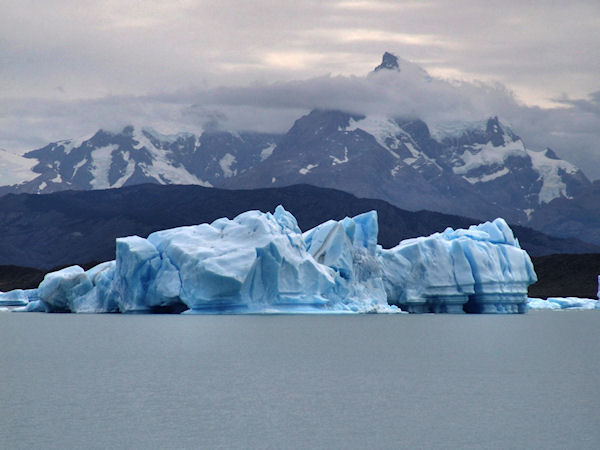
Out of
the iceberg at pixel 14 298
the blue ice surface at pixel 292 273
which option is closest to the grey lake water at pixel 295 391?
the blue ice surface at pixel 292 273

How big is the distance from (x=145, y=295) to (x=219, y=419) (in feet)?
119

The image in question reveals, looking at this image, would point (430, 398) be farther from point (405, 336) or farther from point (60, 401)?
point (405, 336)

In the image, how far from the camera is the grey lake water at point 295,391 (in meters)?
17.6

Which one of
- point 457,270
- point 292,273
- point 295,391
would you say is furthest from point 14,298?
point 295,391

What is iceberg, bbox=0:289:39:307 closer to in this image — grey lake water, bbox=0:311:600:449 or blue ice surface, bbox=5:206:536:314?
blue ice surface, bbox=5:206:536:314

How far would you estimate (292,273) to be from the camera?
5153cm

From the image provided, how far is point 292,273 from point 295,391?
28.2 meters

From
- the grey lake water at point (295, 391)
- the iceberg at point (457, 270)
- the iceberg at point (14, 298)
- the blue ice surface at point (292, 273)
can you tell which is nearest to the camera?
the grey lake water at point (295, 391)

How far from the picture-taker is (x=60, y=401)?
837 inches

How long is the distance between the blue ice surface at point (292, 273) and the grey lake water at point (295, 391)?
8.56 m

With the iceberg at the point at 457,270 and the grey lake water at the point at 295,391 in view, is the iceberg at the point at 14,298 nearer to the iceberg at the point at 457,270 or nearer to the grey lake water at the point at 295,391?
the iceberg at the point at 457,270

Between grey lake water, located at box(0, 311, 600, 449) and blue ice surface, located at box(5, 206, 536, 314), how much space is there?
856cm

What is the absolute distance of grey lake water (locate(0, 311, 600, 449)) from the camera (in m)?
17.6

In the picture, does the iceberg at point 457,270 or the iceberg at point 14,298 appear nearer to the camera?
the iceberg at point 457,270
